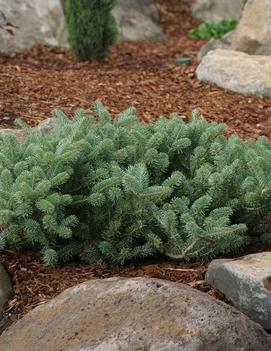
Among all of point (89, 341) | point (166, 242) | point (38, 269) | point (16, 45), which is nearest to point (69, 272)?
point (38, 269)

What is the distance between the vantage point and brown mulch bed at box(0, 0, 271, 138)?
6.14 m

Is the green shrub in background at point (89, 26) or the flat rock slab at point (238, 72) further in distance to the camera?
the green shrub in background at point (89, 26)

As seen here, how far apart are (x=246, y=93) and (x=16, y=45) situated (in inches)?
129

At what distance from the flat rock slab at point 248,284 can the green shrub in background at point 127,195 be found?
0.58 ft

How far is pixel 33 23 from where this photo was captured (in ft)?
31.3

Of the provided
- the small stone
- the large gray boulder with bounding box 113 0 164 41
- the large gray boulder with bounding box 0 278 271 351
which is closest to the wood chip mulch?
the large gray boulder with bounding box 0 278 271 351

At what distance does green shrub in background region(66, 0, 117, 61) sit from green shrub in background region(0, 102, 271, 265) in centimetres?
459

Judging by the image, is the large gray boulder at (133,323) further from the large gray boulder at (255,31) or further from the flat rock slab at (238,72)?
the large gray boulder at (255,31)

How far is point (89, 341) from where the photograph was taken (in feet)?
9.66

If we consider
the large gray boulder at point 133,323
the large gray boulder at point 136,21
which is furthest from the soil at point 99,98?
the large gray boulder at point 136,21

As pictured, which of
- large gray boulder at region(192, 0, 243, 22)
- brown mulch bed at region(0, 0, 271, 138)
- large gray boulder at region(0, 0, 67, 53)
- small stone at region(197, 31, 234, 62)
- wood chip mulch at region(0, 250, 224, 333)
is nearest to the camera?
wood chip mulch at region(0, 250, 224, 333)

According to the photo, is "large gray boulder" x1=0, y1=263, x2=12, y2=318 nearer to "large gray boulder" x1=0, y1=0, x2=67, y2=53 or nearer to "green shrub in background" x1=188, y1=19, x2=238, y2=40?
"large gray boulder" x1=0, y1=0, x2=67, y2=53

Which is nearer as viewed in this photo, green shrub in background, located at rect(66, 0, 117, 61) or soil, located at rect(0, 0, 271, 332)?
soil, located at rect(0, 0, 271, 332)

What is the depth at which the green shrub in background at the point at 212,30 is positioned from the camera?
1180 centimetres
